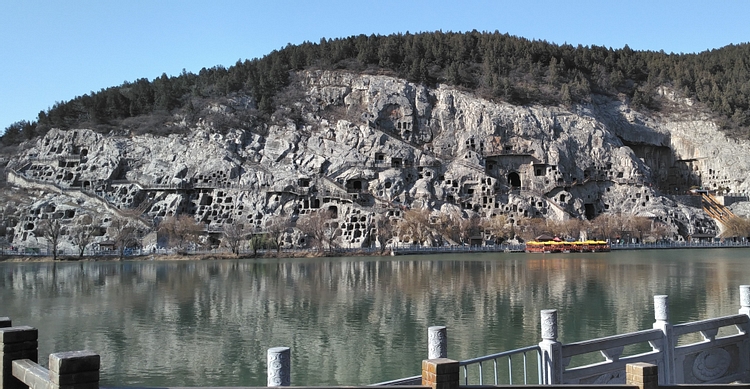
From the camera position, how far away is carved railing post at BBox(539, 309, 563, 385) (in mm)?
10477

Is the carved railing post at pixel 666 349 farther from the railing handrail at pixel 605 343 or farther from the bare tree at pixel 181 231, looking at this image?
the bare tree at pixel 181 231

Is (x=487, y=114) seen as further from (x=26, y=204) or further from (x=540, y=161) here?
(x=26, y=204)

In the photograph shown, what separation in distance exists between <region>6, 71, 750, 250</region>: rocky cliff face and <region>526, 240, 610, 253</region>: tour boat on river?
37.5 feet

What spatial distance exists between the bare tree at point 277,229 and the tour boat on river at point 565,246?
32.0 metres

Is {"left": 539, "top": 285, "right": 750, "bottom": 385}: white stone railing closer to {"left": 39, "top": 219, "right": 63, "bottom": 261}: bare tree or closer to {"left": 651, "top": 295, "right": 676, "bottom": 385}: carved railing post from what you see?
{"left": 651, "top": 295, "right": 676, "bottom": 385}: carved railing post

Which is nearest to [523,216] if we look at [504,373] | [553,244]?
[553,244]

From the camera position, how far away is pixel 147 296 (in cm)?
3516

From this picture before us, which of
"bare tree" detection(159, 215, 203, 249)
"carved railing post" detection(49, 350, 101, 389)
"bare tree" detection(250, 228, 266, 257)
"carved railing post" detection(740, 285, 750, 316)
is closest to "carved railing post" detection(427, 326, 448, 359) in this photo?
"carved railing post" detection(49, 350, 101, 389)

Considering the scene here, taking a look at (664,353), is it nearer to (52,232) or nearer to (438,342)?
(438,342)

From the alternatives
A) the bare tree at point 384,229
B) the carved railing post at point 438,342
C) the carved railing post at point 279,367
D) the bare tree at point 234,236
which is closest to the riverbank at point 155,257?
the bare tree at point 234,236

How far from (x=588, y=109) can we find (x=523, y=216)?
29.7m

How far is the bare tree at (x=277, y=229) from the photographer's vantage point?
262ft

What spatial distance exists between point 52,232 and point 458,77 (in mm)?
70851

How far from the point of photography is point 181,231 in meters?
79.1
